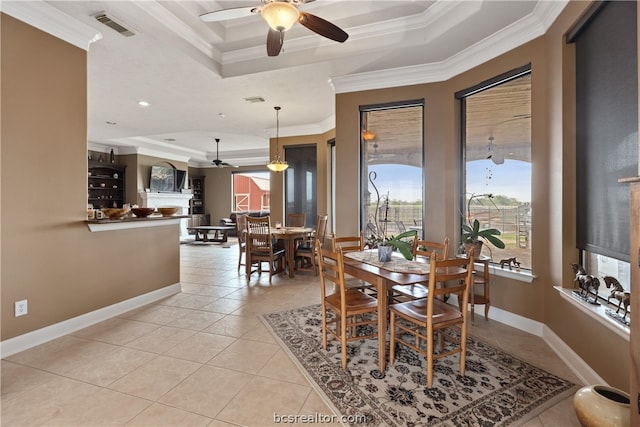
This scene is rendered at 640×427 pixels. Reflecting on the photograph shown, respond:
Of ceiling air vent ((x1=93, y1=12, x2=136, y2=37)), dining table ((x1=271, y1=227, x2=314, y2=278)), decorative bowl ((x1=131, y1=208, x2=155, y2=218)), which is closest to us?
ceiling air vent ((x1=93, y1=12, x2=136, y2=37))

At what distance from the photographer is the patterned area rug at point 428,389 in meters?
1.83

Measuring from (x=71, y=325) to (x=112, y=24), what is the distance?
9.55ft

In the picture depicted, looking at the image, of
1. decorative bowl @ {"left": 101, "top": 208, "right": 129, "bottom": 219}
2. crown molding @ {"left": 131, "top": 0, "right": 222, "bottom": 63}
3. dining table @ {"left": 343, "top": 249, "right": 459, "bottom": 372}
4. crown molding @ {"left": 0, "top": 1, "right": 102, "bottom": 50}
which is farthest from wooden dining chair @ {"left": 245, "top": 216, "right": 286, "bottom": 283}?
crown molding @ {"left": 0, "top": 1, "right": 102, "bottom": 50}

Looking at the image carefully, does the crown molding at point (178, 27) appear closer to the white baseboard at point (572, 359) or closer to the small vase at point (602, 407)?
the small vase at point (602, 407)

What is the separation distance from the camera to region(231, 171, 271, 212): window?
12625mm

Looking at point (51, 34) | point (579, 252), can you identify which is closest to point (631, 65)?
point (579, 252)

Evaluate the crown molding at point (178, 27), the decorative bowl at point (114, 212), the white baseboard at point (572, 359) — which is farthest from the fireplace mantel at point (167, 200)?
the white baseboard at point (572, 359)

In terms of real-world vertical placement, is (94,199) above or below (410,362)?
above

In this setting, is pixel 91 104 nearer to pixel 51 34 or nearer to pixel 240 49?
pixel 51 34

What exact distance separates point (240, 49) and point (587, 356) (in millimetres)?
4562

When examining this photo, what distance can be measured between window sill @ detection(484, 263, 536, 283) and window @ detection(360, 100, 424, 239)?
3.20 ft

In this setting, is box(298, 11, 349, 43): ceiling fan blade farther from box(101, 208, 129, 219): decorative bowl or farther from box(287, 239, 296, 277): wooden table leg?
box(287, 239, 296, 277): wooden table leg

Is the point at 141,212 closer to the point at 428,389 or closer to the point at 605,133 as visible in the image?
the point at 428,389

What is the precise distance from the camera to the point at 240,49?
3902 millimetres
